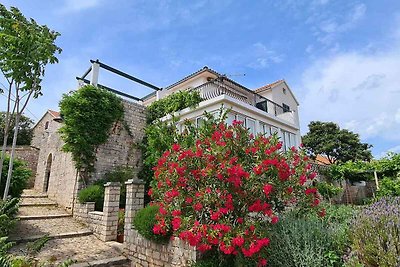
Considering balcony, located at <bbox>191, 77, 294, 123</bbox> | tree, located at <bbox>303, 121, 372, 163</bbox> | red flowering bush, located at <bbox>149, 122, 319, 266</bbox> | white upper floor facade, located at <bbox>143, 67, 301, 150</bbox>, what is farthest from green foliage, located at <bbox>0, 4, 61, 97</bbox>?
tree, located at <bbox>303, 121, 372, 163</bbox>

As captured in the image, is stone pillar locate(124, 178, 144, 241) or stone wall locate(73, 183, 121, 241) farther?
stone wall locate(73, 183, 121, 241)

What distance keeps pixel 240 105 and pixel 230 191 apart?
8.16 meters

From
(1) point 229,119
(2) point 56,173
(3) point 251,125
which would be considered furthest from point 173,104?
(2) point 56,173

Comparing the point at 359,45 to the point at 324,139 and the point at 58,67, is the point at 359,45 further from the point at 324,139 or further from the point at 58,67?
the point at 324,139

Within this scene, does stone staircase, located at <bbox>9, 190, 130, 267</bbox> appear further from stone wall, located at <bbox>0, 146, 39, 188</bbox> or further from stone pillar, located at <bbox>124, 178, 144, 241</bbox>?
stone wall, located at <bbox>0, 146, 39, 188</bbox>

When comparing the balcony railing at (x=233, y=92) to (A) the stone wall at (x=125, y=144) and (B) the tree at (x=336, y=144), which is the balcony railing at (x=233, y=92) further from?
(B) the tree at (x=336, y=144)

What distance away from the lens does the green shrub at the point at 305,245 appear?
400 cm

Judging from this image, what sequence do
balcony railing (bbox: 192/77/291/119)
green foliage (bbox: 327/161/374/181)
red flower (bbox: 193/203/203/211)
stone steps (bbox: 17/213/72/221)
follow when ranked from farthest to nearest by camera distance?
1. green foliage (bbox: 327/161/374/181)
2. balcony railing (bbox: 192/77/291/119)
3. stone steps (bbox: 17/213/72/221)
4. red flower (bbox: 193/203/203/211)

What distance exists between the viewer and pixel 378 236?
11.6ft

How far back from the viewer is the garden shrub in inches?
130

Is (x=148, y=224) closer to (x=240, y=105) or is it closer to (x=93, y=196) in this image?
(x=93, y=196)

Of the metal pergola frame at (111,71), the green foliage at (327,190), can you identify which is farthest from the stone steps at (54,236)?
the green foliage at (327,190)

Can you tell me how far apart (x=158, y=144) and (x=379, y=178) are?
614 inches

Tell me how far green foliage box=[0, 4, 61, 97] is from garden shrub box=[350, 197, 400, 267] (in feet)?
30.5
